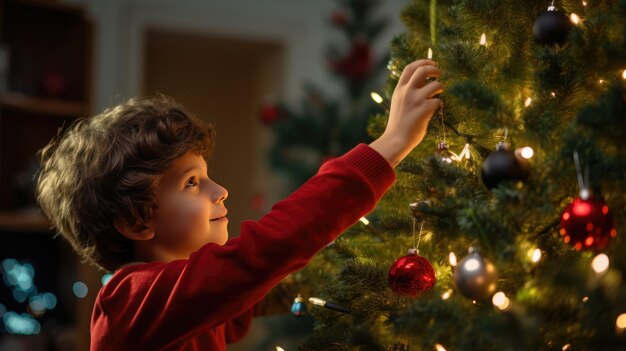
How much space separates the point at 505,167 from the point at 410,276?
6.7 inches

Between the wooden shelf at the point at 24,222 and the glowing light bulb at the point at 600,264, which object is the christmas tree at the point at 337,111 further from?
the glowing light bulb at the point at 600,264

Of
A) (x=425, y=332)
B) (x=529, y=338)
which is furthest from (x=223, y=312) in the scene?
(x=529, y=338)

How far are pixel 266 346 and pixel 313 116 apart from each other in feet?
2.84

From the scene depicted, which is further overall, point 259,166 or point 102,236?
point 259,166

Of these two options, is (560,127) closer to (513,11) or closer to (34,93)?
(513,11)

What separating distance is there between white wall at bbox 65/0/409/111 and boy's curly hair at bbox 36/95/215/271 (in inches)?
73.4

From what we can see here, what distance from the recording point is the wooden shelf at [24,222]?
2.44m

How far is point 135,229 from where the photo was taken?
92 cm

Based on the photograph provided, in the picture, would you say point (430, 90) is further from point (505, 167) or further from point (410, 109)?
point (505, 167)

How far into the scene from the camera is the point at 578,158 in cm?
57

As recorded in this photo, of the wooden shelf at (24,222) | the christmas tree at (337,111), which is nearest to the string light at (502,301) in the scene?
the christmas tree at (337,111)

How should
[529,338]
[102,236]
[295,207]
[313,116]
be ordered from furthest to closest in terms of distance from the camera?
[313,116]
[102,236]
[295,207]
[529,338]

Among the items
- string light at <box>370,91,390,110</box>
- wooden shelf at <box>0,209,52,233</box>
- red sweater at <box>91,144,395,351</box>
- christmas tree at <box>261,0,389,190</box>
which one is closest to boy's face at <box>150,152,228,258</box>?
red sweater at <box>91,144,395,351</box>

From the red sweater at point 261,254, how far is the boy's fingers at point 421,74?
0.29ft
